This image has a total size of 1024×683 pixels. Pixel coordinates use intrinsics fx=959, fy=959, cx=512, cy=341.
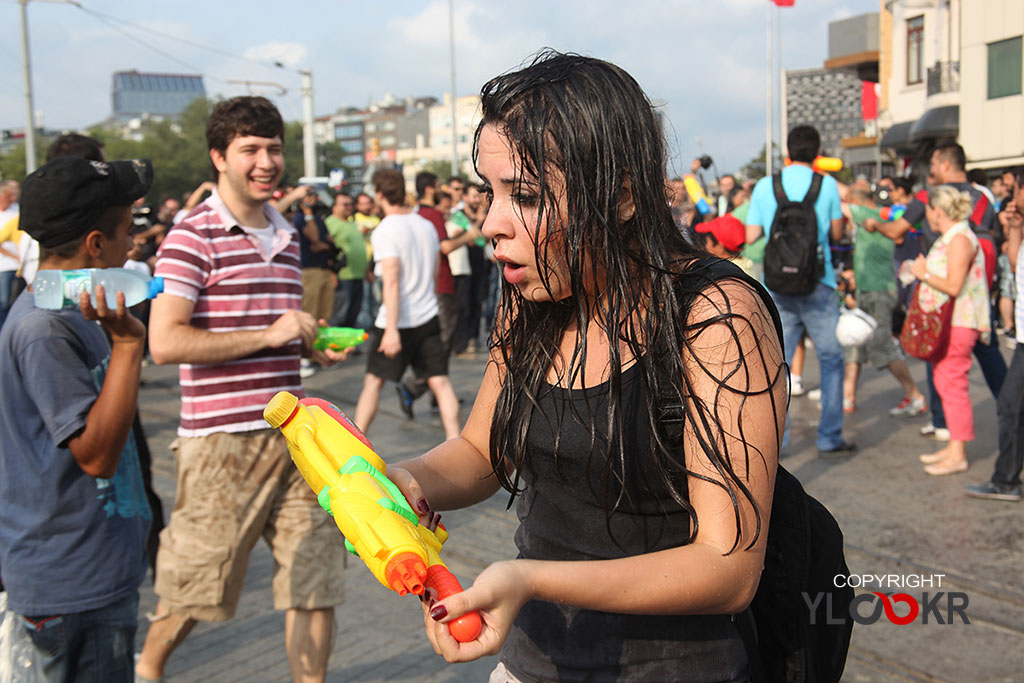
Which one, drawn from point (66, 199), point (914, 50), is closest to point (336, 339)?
point (66, 199)

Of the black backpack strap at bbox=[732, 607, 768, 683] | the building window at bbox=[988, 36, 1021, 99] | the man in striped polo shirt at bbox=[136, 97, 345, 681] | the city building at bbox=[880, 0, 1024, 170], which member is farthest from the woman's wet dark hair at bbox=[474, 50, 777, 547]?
the building window at bbox=[988, 36, 1021, 99]

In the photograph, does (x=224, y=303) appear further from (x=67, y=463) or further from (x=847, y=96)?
(x=847, y=96)

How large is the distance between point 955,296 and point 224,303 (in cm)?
485

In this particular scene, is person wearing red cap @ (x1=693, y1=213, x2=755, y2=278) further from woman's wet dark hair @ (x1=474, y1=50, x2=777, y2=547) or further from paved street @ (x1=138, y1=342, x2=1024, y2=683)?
woman's wet dark hair @ (x1=474, y1=50, x2=777, y2=547)

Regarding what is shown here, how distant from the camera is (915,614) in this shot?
4.27 m

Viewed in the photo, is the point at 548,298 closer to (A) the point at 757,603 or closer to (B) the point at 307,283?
(A) the point at 757,603

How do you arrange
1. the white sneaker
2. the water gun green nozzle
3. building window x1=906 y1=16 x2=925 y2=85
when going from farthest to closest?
building window x1=906 y1=16 x2=925 y2=85 → the white sneaker → the water gun green nozzle

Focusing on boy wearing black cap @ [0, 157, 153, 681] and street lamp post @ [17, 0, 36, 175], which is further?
street lamp post @ [17, 0, 36, 175]

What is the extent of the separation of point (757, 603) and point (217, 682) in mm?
2648

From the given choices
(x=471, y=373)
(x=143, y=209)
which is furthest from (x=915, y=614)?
(x=471, y=373)

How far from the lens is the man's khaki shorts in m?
3.36

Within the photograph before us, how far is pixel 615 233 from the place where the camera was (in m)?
1.63

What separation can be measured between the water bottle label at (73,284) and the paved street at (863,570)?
196 centimetres

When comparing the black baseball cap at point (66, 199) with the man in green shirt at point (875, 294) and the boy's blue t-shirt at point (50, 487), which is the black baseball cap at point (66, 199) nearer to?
the boy's blue t-shirt at point (50, 487)
